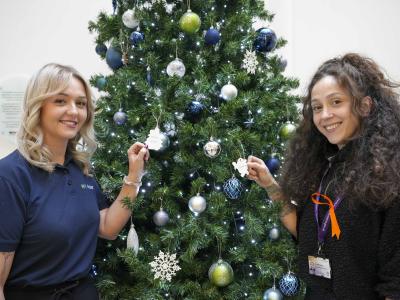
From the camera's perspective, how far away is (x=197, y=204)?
53.3 inches

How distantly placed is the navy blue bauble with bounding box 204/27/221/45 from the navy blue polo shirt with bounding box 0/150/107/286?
0.80 metres

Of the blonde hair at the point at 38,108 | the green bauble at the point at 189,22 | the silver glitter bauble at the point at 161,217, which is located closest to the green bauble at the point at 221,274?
the silver glitter bauble at the point at 161,217

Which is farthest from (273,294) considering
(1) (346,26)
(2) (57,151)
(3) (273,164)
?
(1) (346,26)

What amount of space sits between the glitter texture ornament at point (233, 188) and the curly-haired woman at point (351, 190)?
0.07 m

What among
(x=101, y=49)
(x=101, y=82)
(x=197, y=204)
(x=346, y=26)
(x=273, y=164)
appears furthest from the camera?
(x=346, y=26)

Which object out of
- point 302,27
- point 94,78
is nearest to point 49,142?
point 94,78

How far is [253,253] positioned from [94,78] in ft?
3.44

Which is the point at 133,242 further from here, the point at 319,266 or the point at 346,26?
the point at 346,26

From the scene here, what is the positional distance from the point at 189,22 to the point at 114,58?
39 centimetres

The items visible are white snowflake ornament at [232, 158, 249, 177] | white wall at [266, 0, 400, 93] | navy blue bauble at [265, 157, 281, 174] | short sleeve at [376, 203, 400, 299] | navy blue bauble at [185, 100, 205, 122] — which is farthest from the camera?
white wall at [266, 0, 400, 93]

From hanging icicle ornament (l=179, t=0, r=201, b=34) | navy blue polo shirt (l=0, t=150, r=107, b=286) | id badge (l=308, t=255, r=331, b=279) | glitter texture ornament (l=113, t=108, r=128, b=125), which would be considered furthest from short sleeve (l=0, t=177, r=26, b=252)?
id badge (l=308, t=255, r=331, b=279)

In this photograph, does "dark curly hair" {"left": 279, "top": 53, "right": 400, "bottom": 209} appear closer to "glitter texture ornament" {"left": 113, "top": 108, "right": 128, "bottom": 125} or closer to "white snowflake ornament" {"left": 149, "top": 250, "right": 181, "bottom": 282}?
"white snowflake ornament" {"left": 149, "top": 250, "right": 181, "bottom": 282}

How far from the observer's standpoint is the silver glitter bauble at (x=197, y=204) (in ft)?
4.44

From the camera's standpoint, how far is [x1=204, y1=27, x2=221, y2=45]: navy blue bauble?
1.51 metres
